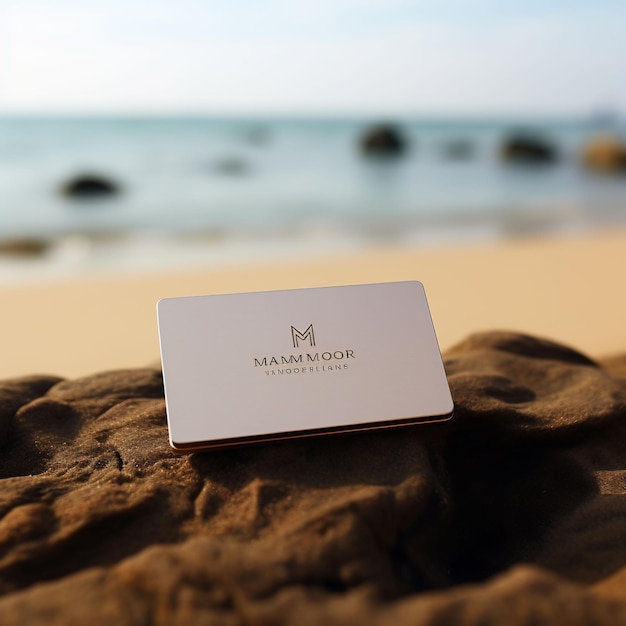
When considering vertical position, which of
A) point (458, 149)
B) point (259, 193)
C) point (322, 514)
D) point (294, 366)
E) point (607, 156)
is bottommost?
point (322, 514)

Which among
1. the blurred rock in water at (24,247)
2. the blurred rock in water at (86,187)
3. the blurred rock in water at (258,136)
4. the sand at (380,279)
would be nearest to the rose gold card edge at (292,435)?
the sand at (380,279)

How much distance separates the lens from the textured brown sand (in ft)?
2.48

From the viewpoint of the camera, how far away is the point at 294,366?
1110 mm

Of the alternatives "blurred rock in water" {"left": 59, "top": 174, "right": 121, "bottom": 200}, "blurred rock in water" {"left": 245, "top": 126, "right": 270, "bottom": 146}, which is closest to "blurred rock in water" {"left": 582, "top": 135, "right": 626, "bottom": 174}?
"blurred rock in water" {"left": 245, "top": 126, "right": 270, "bottom": 146}

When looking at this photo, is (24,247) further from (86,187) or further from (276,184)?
(276,184)

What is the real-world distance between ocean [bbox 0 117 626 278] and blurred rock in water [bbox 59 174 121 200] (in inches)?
2.9

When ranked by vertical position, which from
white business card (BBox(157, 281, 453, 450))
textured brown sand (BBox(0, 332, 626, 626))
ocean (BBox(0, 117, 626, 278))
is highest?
ocean (BBox(0, 117, 626, 278))

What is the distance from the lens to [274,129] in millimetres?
10570

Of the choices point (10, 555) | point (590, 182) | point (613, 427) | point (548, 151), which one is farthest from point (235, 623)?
point (548, 151)

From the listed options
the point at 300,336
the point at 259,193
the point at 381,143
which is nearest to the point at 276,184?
the point at 259,193

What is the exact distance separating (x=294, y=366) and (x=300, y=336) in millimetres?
51

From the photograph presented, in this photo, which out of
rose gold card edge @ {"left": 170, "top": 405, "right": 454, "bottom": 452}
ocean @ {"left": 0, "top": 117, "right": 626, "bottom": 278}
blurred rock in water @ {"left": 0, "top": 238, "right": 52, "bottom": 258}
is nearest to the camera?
rose gold card edge @ {"left": 170, "top": 405, "right": 454, "bottom": 452}

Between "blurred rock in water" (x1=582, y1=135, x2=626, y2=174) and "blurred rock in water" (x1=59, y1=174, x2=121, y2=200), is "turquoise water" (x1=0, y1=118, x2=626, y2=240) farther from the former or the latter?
"blurred rock in water" (x1=582, y1=135, x2=626, y2=174)

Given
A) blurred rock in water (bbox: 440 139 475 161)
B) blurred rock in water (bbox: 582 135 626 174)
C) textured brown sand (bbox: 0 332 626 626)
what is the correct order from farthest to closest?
blurred rock in water (bbox: 440 139 475 161)
blurred rock in water (bbox: 582 135 626 174)
textured brown sand (bbox: 0 332 626 626)
